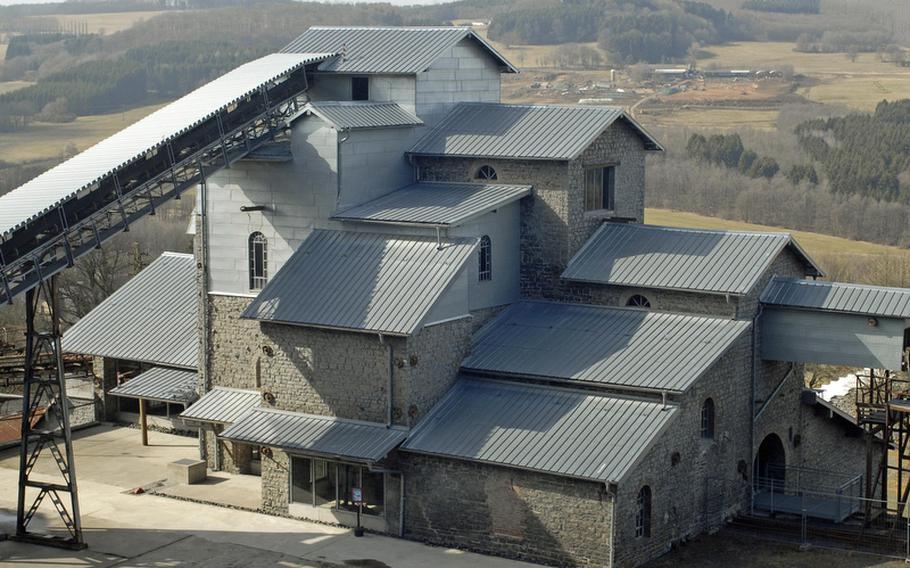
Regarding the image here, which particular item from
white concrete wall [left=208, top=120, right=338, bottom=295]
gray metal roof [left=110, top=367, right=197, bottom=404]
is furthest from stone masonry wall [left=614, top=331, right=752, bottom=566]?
gray metal roof [left=110, top=367, right=197, bottom=404]

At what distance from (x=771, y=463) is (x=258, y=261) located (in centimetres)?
1701

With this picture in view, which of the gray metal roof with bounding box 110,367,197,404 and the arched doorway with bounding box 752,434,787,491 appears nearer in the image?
the arched doorway with bounding box 752,434,787,491

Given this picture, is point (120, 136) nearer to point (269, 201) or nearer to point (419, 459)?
point (269, 201)

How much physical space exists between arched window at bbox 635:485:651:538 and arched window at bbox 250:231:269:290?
1398cm

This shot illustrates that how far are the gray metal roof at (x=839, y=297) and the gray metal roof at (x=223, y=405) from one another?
618 inches

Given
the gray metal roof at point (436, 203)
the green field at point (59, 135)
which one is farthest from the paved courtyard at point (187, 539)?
the green field at point (59, 135)

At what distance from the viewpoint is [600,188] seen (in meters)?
45.9

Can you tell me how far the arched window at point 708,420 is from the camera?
39750 millimetres

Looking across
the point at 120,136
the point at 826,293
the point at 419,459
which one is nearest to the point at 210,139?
the point at 120,136

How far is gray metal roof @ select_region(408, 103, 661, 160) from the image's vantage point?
43781 millimetres

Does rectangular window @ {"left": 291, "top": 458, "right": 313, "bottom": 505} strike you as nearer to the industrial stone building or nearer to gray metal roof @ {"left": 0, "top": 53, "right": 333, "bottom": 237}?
the industrial stone building

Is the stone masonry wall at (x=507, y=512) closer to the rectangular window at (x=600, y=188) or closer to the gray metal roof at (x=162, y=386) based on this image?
the rectangular window at (x=600, y=188)

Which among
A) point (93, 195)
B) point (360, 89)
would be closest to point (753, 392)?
point (360, 89)

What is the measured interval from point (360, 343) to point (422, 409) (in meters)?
2.48
